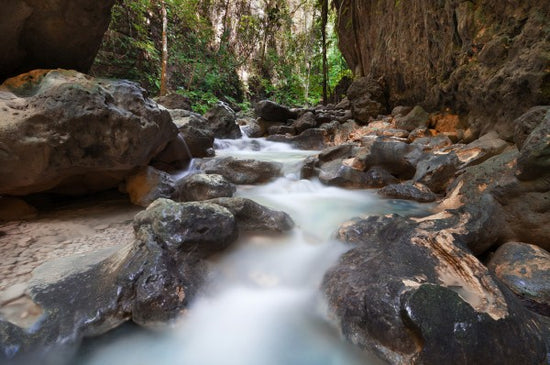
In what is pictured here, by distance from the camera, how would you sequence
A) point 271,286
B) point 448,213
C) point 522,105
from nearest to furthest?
1. point 271,286
2. point 448,213
3. point 522,105

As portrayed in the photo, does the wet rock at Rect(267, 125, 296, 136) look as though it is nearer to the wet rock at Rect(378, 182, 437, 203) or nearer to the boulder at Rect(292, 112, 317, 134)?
the boulder at Rect(292, 112, 317, 134)

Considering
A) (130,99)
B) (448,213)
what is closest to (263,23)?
(130,99)

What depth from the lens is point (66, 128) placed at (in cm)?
313

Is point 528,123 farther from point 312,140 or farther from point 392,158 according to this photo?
point 312,140

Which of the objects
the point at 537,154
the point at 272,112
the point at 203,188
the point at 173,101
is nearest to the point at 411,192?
the point at 537,154

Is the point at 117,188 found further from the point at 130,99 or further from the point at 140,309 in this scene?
the point at 140,309

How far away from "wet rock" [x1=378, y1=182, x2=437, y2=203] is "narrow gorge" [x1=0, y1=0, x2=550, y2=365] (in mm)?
23

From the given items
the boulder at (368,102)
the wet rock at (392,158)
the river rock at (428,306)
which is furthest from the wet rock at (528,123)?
the boulder at (368,102)

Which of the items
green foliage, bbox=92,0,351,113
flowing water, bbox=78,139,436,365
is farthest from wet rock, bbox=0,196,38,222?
green foliage, bbox=92,0,351,113

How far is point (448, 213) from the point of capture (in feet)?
8.34

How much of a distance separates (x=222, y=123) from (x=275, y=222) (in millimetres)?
6961

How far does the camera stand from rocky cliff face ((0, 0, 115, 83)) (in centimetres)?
314

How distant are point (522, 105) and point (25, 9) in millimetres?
6846

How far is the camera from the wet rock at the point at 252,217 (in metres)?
2.90
